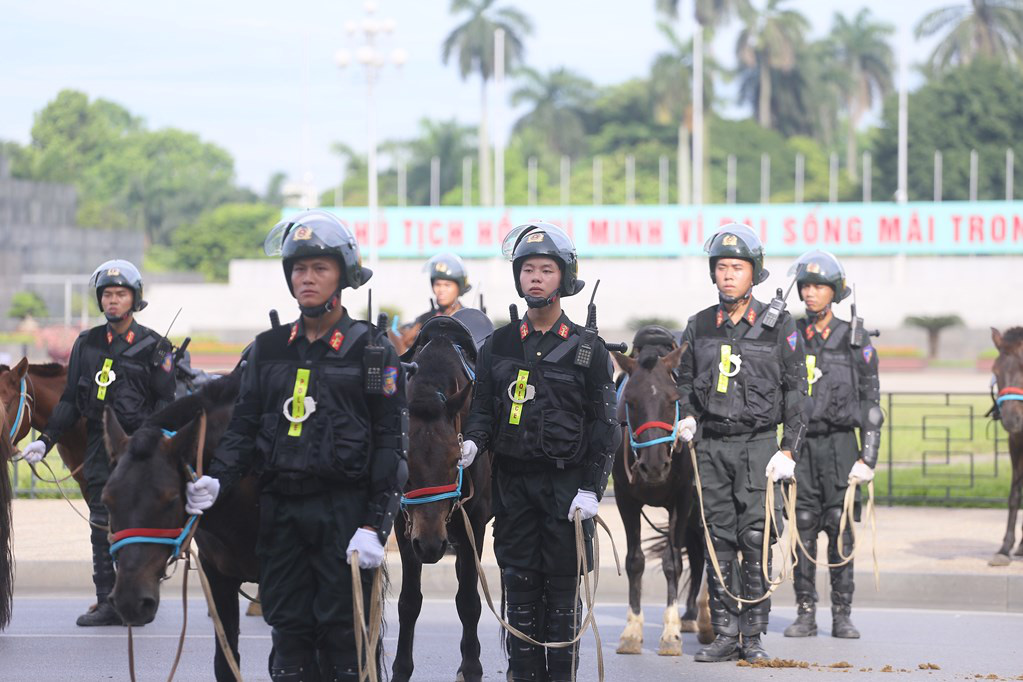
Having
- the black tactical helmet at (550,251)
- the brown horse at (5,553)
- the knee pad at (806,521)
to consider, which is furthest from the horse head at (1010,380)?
the brown horse at (5,553)

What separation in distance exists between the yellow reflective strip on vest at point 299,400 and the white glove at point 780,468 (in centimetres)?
375

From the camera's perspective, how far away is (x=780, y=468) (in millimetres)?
8562

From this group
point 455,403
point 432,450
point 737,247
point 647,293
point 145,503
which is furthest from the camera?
point 647,293

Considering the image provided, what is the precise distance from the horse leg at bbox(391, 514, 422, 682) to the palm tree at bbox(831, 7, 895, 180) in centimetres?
9870

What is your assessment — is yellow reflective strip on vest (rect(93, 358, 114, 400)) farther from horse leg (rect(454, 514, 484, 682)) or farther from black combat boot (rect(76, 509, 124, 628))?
horse leg (rect(454, 514, 484, 682))

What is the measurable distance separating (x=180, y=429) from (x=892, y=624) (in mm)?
6507

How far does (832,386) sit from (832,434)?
337mm

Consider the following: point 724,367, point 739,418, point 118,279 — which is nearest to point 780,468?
point 739,418

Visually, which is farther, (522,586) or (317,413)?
(522,586)

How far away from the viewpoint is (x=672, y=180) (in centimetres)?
9031

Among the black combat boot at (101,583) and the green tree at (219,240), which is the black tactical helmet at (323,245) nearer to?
the black combat boot at (101,583)

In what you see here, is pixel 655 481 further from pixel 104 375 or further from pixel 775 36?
pixel 775 36

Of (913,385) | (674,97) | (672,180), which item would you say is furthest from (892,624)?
(672,180)

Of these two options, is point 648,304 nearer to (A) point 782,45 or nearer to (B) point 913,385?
(B) point 913,385
